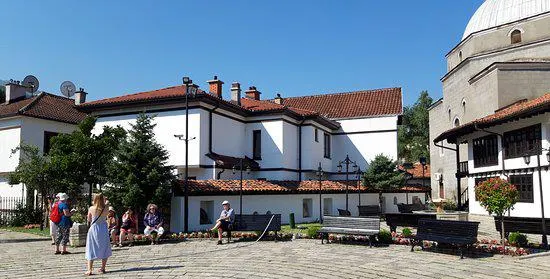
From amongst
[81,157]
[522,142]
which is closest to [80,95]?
[81,157]

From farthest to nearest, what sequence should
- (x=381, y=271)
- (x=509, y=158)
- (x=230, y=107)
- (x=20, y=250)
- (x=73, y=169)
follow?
1. (x=230, y=107)
2. (x=509, y=158)
3. (x=73, y=169)
4. (x=20, y=250)
5. (x=381, y=271)

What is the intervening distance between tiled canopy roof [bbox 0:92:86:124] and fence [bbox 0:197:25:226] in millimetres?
4836

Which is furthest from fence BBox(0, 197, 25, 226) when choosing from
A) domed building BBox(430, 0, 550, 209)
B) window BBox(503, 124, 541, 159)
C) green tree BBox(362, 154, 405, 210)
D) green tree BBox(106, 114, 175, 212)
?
window BBox(503, 124, 541, 159)

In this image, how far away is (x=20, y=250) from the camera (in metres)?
13.4

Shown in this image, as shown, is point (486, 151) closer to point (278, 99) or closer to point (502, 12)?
point (502, 12)

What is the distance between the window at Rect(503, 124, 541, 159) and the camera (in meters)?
19.8

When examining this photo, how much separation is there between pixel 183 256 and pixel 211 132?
1189cm

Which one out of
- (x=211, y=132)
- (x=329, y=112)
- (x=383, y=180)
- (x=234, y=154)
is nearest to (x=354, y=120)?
(x=329, y=112)

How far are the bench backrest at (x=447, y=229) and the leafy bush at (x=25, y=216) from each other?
1876 centimetres

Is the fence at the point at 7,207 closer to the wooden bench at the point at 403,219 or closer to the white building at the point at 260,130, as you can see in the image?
the white building at the point at 260,130

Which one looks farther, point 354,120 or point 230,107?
point 354,120

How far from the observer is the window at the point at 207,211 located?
1875 centimetres

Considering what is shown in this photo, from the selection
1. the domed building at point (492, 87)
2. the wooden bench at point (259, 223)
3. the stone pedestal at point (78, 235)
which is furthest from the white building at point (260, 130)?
the domed building at point (492, 87)

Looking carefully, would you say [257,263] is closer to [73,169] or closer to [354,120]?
[73,169]
